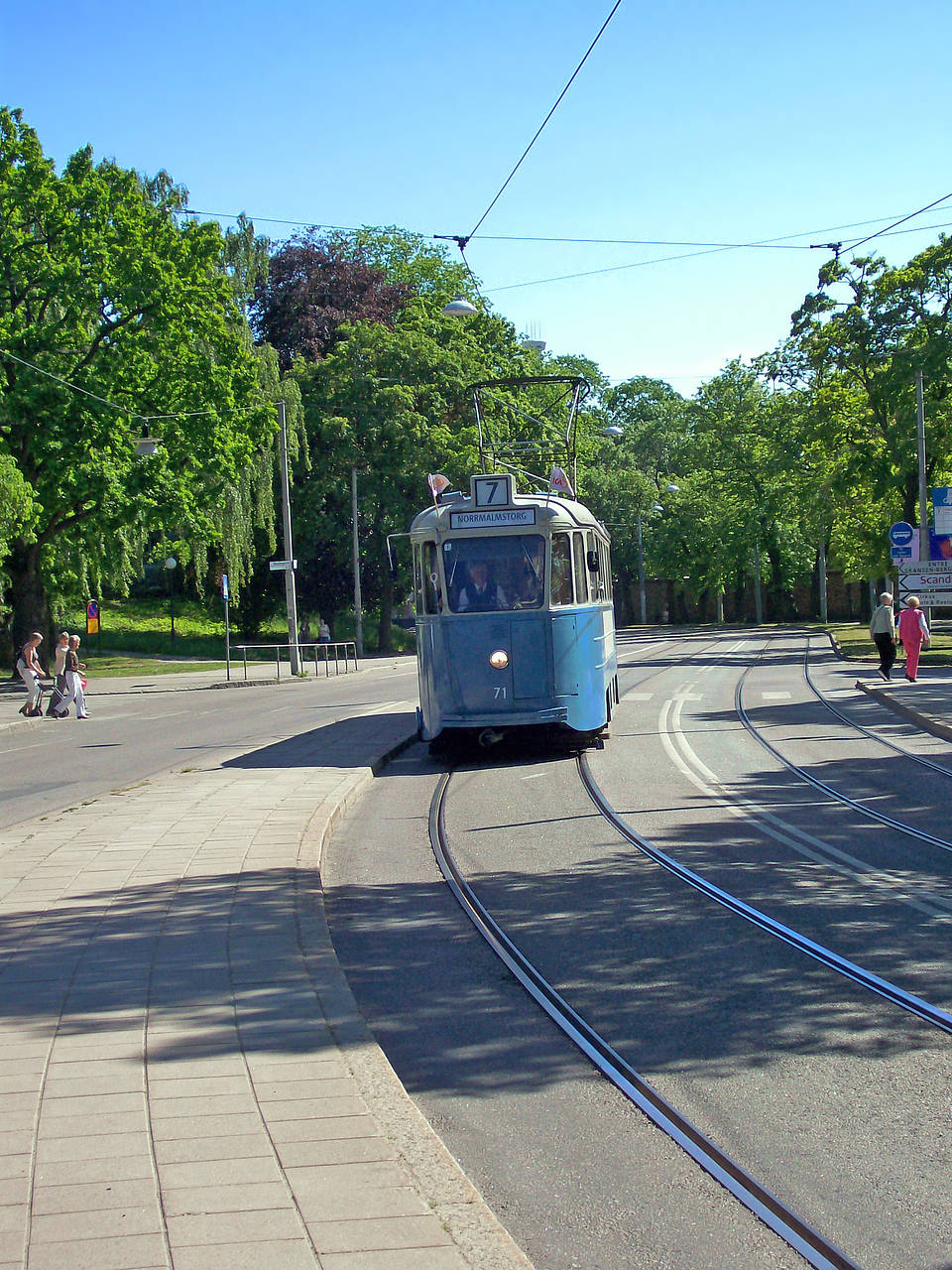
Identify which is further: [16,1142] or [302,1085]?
[302,1085]

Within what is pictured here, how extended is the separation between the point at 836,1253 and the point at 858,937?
3474 millimetres

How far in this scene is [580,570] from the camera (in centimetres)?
1619

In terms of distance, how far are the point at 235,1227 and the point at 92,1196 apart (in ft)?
1.60

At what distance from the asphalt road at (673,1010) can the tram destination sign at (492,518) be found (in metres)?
4.08

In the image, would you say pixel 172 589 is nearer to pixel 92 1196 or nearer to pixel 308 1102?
pixel 308 1102

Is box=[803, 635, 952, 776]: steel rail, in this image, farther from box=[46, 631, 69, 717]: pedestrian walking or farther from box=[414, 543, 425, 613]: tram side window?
box=[46, 631, 69, 717]: pedestrian walking

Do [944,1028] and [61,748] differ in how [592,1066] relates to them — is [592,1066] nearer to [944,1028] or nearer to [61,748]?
[944,1028]

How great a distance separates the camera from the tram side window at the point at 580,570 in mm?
15992

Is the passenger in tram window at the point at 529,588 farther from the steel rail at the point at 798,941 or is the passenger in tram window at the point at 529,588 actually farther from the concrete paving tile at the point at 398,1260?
the concrete paving tile at the point at 398,1260

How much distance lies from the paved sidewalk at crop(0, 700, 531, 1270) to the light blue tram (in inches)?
265

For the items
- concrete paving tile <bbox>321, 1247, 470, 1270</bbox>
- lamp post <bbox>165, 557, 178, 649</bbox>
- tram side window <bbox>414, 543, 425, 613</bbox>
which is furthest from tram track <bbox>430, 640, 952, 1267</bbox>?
lamp post <bbox>165, 557, 178, 649</bbox>

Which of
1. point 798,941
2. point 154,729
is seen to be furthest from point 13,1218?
point 154,729

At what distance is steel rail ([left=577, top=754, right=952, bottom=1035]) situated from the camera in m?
5.56

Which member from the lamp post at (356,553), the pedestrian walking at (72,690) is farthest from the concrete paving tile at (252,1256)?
the lamp post at (356,553)
